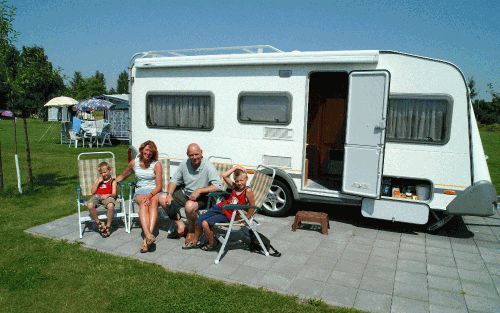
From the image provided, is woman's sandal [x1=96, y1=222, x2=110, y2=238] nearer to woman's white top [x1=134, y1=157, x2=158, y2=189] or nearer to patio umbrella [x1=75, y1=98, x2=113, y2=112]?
woman's white top [x1=134, y1=157, x2=158, y2=189]

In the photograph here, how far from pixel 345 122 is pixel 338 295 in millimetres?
2862

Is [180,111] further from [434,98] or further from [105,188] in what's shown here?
[434,98]

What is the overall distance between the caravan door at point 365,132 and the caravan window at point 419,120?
295mm

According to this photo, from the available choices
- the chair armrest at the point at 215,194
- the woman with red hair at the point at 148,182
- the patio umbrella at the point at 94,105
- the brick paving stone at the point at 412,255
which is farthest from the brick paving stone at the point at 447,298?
the patio umbrella at the point at 94,105

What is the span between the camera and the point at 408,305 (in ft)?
12.3

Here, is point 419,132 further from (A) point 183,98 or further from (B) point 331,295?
(A) point 183,98

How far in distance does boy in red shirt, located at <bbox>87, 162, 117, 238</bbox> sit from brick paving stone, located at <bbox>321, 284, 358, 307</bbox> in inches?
119

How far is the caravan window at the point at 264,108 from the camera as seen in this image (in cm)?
620

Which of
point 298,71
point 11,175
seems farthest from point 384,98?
point 11,175

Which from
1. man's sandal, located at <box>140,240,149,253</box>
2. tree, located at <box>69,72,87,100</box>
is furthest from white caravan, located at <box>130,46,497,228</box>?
tree, located at <box>69,72,87,100</box>

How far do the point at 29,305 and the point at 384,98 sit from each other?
15.7 ft

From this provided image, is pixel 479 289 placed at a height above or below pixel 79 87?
below

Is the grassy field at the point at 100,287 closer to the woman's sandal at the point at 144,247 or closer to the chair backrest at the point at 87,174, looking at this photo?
the woman's sandal at the point at 144,247

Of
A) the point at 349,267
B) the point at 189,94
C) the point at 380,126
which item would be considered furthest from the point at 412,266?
the point at 189,94
